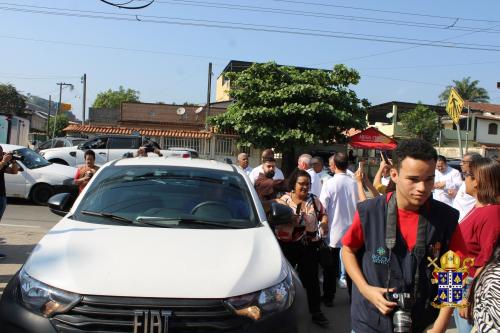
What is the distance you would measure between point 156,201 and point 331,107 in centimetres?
1870

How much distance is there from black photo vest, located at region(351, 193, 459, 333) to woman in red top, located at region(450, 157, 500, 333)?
1.86 feet

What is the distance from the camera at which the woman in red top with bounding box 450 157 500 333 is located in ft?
9.92

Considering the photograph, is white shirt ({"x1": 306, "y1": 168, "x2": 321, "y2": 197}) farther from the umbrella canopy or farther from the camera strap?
the umbrella canopy

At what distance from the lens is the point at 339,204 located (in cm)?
614

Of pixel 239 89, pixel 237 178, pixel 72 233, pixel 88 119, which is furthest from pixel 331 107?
pixel 88 119

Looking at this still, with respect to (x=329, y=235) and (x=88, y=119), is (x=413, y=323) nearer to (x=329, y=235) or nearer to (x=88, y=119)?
(x=329, y=235)

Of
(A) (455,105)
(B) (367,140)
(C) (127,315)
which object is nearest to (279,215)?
(C) (127,315)

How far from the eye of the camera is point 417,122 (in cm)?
4103

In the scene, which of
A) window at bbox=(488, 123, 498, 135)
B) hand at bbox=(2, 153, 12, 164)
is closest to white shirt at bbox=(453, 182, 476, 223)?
hand at bbox=(2, 153, 12, 164)

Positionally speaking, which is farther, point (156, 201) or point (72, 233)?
point (156, 201)

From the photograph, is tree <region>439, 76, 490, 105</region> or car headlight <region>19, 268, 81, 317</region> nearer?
car headlight <region>19, 268, 81, 317</region>

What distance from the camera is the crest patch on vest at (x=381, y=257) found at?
2.30 m

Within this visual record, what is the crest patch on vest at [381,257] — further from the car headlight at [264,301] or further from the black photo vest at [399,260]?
the car headlight at [264,301]

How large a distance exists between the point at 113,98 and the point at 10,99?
106ft
